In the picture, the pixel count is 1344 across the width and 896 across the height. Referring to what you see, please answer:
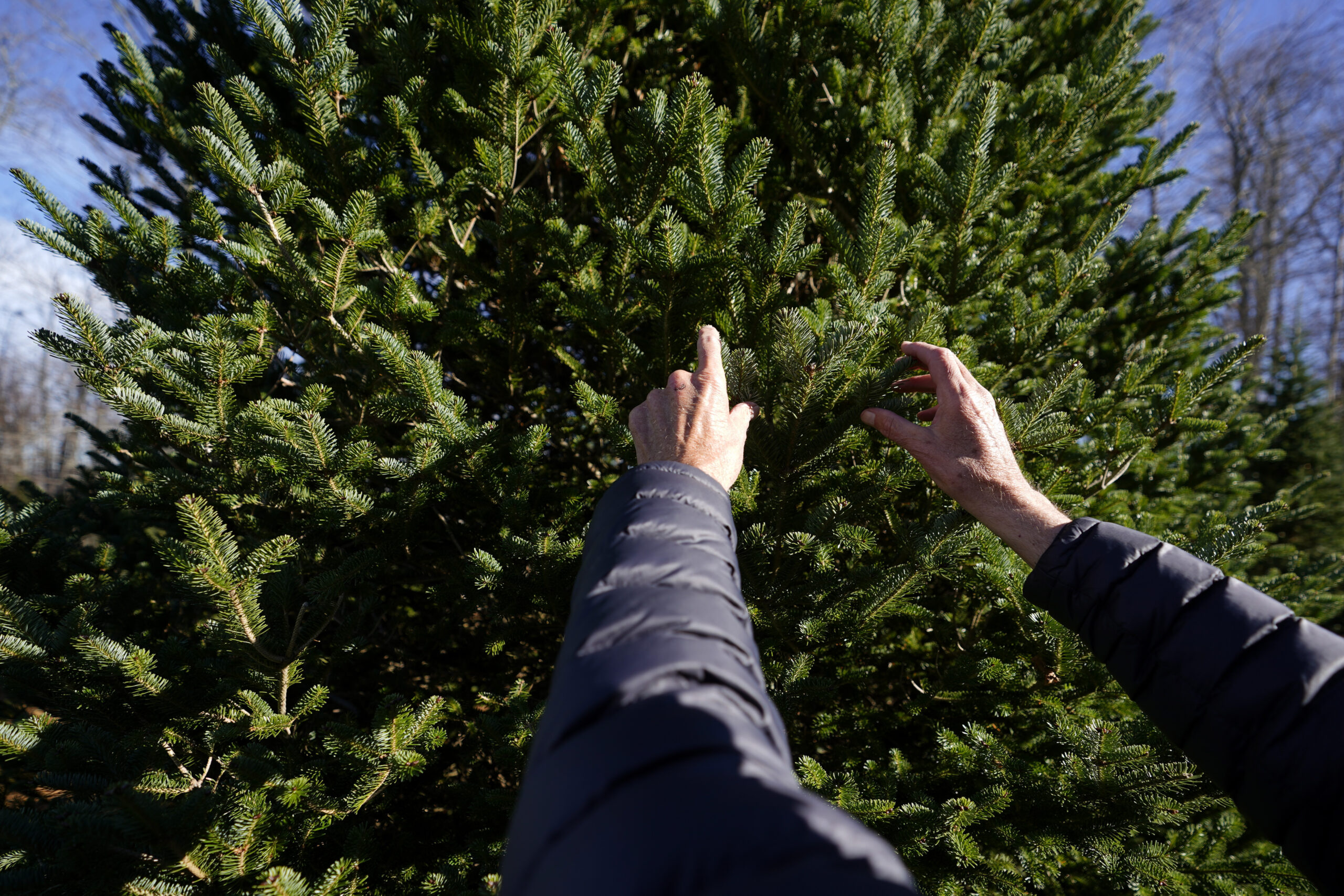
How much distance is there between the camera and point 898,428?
1.72 metres

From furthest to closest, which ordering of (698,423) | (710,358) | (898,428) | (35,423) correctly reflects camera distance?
(35,423) → (898,428) → (710,358) → (698,423)

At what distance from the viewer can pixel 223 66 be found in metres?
2.19

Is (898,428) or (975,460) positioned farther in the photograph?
(898,428)

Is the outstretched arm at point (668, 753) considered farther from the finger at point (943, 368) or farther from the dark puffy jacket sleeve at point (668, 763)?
the finger at point (943, 368)

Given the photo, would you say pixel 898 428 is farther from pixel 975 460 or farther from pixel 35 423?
pixel 35 423

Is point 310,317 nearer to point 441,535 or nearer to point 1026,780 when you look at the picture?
point 441,535

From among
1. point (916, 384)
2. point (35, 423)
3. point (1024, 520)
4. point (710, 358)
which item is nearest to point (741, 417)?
point (710, 358)

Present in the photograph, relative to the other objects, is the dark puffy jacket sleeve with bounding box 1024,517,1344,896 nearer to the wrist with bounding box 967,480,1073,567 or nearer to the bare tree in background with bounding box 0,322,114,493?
the wrist with bounding box 967,480,1073,567

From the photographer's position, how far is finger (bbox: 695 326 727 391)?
58.1 inches

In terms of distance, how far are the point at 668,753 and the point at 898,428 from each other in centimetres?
127

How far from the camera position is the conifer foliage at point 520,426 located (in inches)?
69.1

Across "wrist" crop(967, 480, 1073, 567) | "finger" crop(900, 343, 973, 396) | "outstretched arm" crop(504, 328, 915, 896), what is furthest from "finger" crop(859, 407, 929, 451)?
"outstretched arm" crop(504, 328, 915, 896)

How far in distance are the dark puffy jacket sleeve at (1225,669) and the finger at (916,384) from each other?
0.53 m

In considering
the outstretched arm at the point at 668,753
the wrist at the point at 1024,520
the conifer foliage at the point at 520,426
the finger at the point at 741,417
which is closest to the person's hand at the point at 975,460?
the wrist at the point at 1024,520
